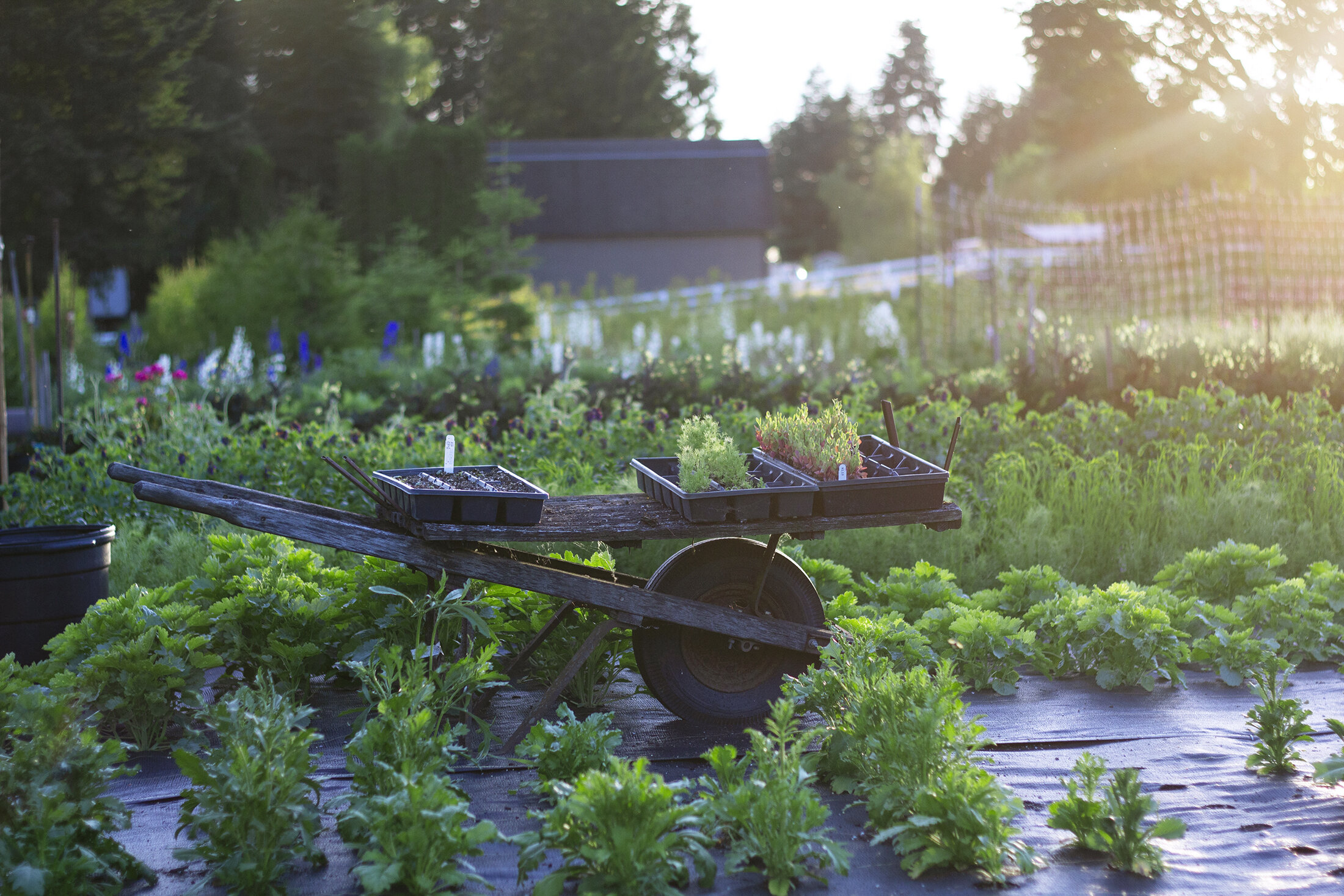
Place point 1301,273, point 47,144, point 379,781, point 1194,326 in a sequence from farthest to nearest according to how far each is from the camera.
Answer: point 1301,273
point 47,144
point 1194,326
point 379,781

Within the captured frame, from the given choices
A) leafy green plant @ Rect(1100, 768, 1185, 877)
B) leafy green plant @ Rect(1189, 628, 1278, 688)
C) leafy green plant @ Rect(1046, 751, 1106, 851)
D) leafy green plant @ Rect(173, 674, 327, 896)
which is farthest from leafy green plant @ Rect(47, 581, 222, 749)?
leafy green plant @ Rect(1189, 628, 1278, 688)

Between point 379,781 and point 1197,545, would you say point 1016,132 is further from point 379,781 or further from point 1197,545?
point 379,781

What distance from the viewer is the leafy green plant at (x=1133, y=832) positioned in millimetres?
2387

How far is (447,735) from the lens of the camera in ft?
8.48

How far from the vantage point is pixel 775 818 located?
92.6 inches

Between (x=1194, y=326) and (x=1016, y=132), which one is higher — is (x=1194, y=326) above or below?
below

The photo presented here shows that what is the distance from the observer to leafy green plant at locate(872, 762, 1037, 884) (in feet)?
7.80

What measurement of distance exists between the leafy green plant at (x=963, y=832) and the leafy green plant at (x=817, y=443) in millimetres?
1061

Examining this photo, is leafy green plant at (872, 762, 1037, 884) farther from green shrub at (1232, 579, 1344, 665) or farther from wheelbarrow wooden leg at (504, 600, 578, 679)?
green shrub at (1232, 579, 1344, 665)

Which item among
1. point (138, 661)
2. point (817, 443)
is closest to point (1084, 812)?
point (817, 443)

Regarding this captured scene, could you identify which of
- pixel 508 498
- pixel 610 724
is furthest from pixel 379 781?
pixel 610 724

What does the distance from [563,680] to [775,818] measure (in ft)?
3.28

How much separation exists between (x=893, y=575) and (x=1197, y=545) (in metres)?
2.03

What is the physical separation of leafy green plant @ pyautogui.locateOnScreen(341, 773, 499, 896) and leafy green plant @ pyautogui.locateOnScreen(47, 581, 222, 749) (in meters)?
1.10
